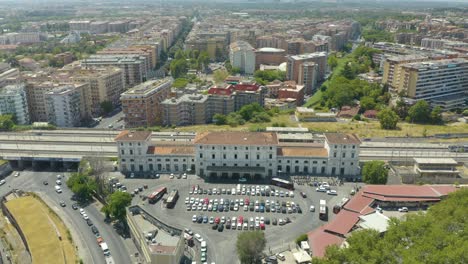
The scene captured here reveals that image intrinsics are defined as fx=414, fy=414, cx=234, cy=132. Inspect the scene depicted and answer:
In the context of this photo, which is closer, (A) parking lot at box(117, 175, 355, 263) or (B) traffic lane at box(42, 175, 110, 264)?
(B) traffic lane at box(42, 175, 110, 264)

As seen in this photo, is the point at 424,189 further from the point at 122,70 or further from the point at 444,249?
the point at 122,70

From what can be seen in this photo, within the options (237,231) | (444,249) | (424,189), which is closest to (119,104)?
(237,231)

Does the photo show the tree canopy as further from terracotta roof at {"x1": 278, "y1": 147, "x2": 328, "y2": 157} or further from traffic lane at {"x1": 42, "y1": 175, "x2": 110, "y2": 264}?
traffic lane at {"x1": 42, "y1": 175, "x2": 110, "y2": 264}

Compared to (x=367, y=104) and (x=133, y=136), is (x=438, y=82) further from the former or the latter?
(x=133, y=136)

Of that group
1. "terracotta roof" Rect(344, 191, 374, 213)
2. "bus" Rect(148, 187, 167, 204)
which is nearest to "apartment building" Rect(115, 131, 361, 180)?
"bus" Rect(148, 187, 167, 204)

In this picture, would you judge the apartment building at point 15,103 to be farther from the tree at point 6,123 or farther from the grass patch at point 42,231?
the grass patch at point 42,231

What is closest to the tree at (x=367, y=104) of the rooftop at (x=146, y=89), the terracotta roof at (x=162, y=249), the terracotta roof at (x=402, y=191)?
the terracotta roof at (x=402, y=191)
